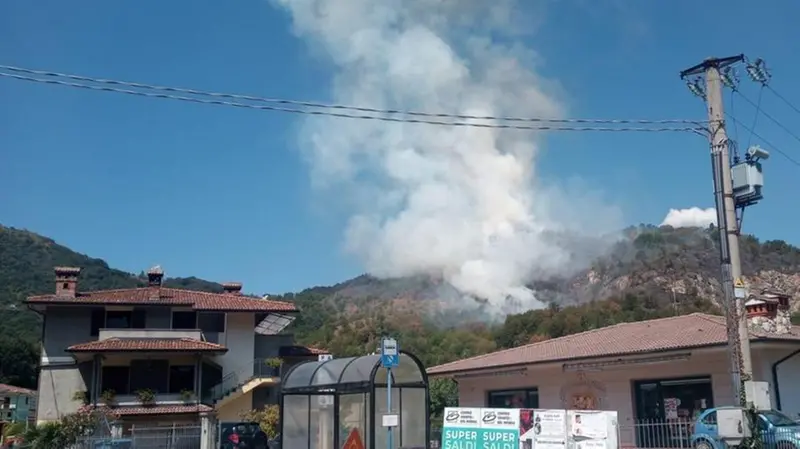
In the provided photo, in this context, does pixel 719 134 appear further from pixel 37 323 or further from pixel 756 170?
pixel 37 323

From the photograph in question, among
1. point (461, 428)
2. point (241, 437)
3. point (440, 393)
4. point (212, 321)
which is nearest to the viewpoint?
point (461, 428)

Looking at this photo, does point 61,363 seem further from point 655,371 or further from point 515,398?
point 655,371

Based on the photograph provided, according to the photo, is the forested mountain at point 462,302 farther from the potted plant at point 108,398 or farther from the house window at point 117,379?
the potted plant at point 108,398

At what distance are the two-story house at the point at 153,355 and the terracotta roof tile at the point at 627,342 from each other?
15.1 metres

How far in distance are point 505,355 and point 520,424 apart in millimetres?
16956

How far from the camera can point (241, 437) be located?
30219mm

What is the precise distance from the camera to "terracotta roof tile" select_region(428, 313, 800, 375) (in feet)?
74.1

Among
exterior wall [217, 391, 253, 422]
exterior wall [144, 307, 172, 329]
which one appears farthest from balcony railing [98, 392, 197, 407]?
exterior wall [144, 307, 172, 329]

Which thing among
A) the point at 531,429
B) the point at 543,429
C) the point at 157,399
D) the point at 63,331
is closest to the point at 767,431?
the point at 543,429

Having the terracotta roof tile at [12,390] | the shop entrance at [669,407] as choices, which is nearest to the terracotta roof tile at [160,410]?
the shop entrance at [669,407]

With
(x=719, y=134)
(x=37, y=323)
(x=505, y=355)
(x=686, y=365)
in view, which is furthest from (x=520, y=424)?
(x=37, y=323)

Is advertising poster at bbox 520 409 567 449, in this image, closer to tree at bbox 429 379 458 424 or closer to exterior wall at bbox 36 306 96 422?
tree at bbox 429 379 458 424

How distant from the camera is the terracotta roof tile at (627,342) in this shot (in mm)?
22586

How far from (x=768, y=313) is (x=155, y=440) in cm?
2110
